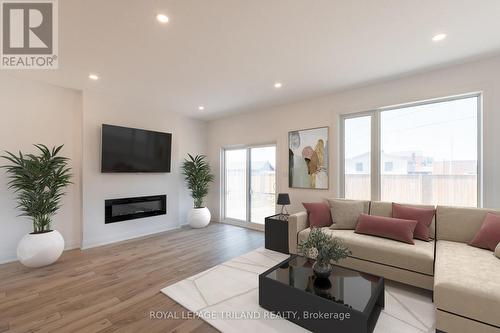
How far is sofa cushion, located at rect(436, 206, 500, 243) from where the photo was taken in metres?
2.70

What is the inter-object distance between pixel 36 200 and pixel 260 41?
3.94 metres

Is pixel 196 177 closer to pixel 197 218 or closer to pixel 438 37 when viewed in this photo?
pixel 197 218

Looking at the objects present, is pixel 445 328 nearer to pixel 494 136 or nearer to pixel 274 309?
pixel 274 309

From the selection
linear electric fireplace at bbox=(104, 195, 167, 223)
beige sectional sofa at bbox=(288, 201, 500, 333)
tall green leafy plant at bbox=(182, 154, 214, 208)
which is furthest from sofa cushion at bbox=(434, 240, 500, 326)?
linear electric fireplace at bbox=(104, 195, 167, 223)

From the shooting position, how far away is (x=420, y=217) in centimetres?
294

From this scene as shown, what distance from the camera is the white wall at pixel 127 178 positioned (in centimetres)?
405

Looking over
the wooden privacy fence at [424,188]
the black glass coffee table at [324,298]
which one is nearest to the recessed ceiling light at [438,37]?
the wooden privacy fence at [424,188]

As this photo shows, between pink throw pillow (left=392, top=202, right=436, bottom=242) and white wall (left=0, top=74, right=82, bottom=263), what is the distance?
5.50m

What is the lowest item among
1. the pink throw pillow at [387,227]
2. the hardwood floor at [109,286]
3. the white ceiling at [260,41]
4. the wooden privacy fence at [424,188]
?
the hardwood floor at [109,286]

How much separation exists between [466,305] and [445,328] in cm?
27

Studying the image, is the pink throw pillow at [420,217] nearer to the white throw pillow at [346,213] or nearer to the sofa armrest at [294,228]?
the white throw pillow at [346,213]

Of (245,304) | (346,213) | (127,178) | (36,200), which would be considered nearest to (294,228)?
(346,213)

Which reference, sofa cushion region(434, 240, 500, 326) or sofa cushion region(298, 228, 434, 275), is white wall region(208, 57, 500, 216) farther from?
sofa cushion region(434, 240, 500, 326)

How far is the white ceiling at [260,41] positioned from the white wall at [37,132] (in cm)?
30
